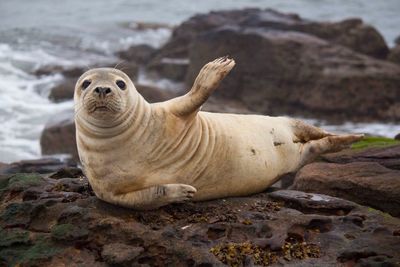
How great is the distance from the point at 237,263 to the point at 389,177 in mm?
2205

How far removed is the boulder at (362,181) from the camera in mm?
6109

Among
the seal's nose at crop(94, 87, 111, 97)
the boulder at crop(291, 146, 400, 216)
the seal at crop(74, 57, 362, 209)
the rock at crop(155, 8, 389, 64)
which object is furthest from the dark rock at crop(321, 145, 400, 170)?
the rock at crop(155, 8, 389, 64)

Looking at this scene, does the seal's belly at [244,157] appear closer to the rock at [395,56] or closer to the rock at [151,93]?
the rock at [151,93]

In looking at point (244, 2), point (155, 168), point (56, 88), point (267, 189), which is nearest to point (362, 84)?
point (56, 88)

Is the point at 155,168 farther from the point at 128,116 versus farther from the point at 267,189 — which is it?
the point at 267,189

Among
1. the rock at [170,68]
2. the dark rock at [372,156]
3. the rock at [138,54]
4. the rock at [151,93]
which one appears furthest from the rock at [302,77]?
the dark rock at [372,156]

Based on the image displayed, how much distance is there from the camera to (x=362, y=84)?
16.8 m

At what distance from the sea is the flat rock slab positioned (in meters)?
9.61

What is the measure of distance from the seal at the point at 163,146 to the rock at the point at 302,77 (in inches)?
440

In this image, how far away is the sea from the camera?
16.9m

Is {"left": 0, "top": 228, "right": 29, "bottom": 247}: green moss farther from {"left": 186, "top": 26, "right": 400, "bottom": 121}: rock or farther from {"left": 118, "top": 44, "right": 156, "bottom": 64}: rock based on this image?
{"left": 118, "top": 44, "right": 156, "bottom": 64}: rock

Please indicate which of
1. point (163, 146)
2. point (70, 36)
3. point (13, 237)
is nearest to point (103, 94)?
point (163, 146)

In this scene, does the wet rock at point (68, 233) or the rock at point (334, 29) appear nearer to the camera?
the wet rock at point (68, 233)

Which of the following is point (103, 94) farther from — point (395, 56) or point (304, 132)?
point (395, 56)
